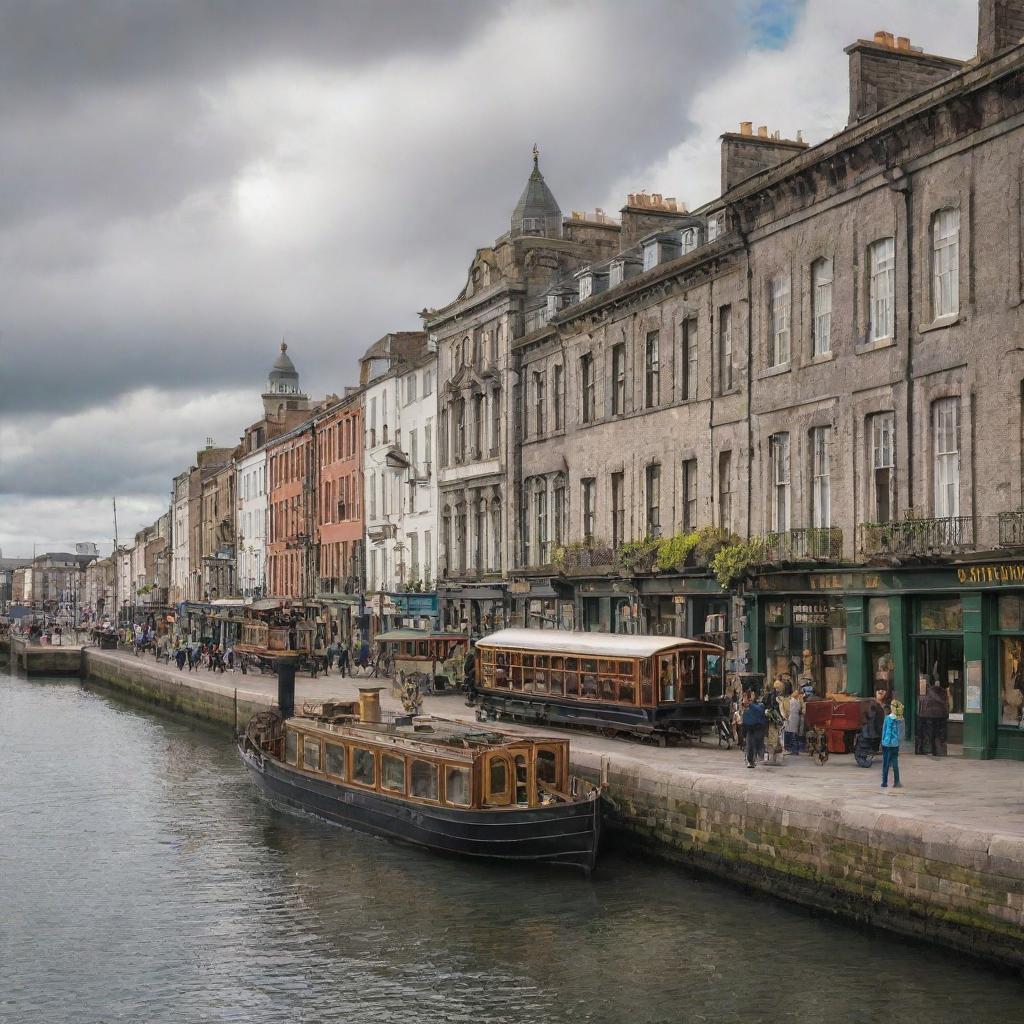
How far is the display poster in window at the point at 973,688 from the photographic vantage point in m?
27.6

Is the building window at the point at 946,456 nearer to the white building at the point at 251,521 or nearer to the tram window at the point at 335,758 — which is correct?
the tram window at the point at 335,758

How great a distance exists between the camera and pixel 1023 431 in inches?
1078

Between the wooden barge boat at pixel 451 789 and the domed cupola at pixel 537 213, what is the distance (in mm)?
29414

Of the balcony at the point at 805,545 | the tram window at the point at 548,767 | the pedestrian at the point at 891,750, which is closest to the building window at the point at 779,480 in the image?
the balcony at the point at 805,545

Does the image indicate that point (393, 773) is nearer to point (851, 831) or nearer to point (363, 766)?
point (363, 766)

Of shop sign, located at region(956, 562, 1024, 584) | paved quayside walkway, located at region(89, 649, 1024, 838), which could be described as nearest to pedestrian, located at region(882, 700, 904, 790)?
paved quayside walkway, located at region(89, 649, 1024, 838)

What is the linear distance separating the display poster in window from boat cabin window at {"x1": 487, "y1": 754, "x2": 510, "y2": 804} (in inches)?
355

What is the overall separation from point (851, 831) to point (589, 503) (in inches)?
1089

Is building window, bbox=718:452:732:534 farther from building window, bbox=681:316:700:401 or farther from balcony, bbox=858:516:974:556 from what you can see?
balcony, bbox=858:516:974:556

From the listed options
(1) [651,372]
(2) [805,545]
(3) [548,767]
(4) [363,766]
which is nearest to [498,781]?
(3) [548,767]

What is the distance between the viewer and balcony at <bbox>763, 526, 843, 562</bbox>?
1281 inches

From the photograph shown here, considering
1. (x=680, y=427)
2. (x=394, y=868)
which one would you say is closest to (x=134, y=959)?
(x=394, y=868)

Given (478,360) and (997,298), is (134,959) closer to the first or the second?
(997,298)

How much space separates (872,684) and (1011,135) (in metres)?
11.6
